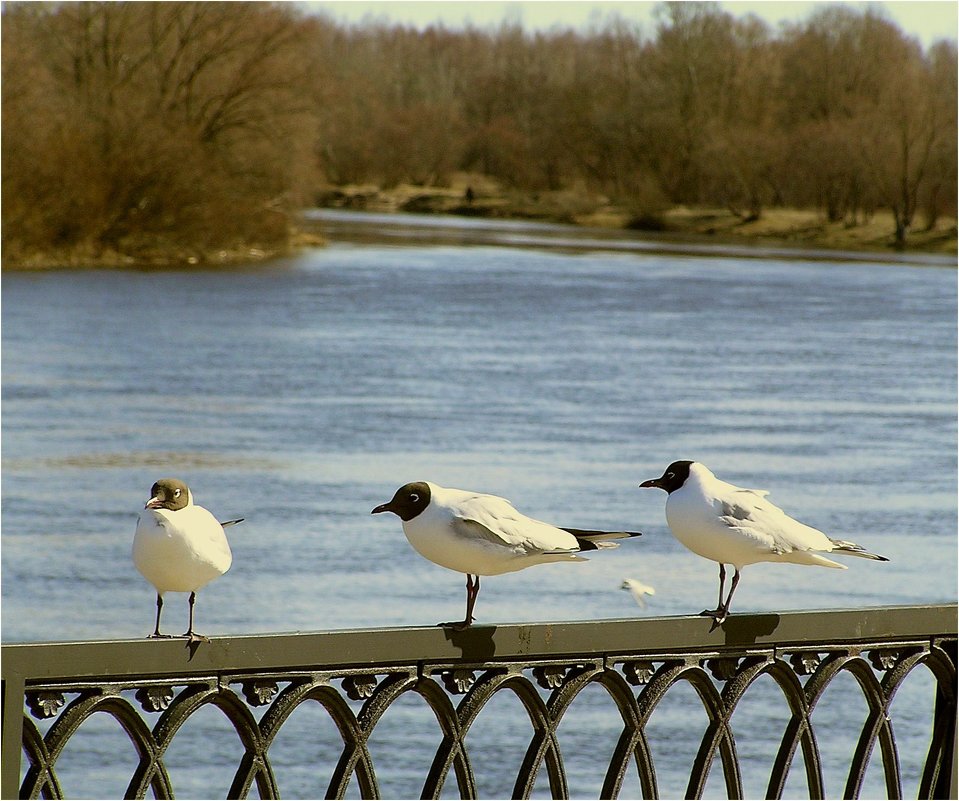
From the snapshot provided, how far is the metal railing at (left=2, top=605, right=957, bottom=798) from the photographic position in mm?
2492

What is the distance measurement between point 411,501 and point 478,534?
0.14 metres

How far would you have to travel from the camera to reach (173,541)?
9.39 ft

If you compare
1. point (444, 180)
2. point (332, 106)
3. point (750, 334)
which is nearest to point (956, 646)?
point (750, 334)

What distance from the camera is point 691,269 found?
47.3 m

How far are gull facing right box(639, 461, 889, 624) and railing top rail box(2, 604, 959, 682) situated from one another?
0.13m

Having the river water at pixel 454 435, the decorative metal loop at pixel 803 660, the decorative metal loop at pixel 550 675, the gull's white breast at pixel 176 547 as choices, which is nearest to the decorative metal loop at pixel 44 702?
the gull's white breast at pixel 176 547

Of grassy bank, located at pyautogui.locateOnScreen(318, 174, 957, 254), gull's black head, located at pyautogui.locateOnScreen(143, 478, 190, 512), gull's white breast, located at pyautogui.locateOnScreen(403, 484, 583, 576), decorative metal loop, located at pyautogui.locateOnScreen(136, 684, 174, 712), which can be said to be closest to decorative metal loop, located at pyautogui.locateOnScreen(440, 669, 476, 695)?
gull's white breast, located at pyautogui.locateOnScreen(403, 484, 583, 576)

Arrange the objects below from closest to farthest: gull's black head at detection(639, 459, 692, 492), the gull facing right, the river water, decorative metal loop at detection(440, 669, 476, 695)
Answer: decorative metal loop at detection(440, 669, 476, 695)
the gull facing right
gull's black head at detection(639, 459, 692, 492)
the river water

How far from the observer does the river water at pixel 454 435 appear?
1334 cm

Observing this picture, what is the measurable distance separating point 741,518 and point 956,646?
50cm

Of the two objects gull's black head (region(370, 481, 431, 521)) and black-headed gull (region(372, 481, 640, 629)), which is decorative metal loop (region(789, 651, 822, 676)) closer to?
black-headed gull (region(372, 481, 640, 629))

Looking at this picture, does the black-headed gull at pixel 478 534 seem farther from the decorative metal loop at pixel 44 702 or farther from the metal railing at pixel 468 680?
the decorative metal loop at pixel 44 702

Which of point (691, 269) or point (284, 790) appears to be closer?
point (284, 790)

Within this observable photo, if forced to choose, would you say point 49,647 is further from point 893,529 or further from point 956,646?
point 893,529
